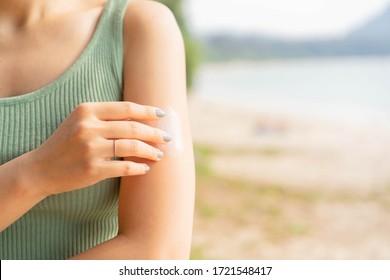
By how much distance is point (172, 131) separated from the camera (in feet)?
2.59

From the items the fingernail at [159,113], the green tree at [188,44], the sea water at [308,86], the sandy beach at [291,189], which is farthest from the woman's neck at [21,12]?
the sea water at [308,86]

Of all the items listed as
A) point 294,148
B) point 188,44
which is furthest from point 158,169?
point 188,44

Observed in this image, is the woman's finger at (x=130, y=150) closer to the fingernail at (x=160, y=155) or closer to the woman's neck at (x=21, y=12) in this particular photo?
the fingernail at (x=160, y=155)

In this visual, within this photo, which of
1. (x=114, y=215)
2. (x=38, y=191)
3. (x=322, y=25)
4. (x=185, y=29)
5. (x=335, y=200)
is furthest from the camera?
(x=322, y=25)

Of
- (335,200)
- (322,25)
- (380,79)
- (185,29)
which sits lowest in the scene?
(335,200)

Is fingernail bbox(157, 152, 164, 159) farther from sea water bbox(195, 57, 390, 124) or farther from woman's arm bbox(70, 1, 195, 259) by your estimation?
sea water bbox(195, 57, 390, 124)

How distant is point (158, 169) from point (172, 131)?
61mm

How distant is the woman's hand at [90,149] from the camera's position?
0.70 meters

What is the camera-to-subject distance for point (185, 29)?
18.9 ft

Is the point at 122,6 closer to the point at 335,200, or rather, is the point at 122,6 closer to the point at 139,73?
the point at 139,73

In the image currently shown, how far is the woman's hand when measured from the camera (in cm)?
70

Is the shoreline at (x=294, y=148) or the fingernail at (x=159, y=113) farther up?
the shoreline at (x=294, y=148)
